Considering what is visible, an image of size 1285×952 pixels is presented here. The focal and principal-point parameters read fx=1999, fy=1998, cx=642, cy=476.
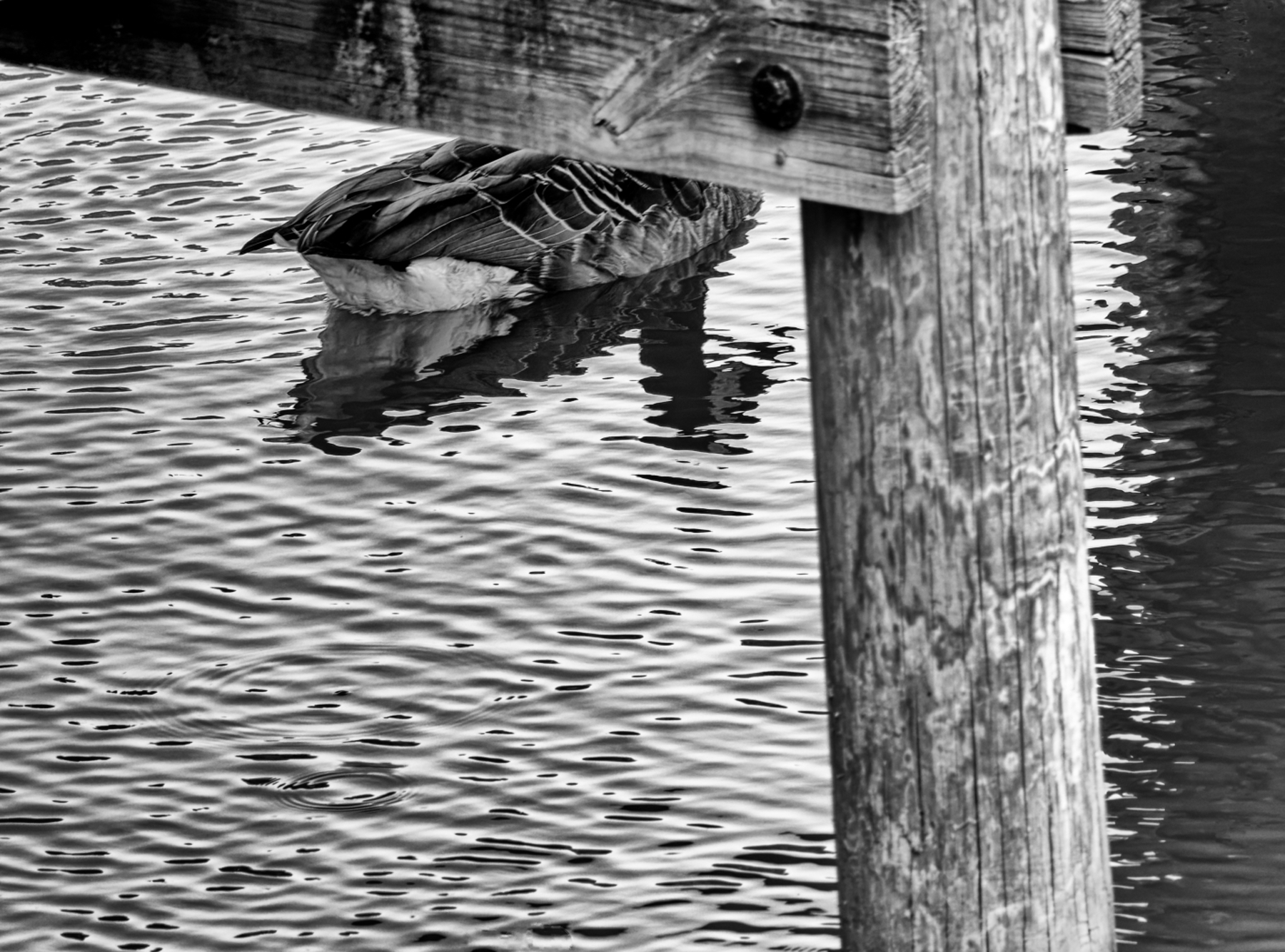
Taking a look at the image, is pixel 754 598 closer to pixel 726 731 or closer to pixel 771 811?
pixel 726 731

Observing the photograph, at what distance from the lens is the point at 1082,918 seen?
370 cm

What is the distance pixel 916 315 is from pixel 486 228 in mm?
7674

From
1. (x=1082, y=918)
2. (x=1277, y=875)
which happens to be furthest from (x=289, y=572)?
(x=1082, y=918)

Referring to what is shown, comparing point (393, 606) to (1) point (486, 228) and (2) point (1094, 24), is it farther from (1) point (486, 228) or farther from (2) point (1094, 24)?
(2) point (1094, 24)

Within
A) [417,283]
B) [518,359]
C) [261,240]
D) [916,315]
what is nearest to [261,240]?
[261,240]

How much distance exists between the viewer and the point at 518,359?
10281 mm

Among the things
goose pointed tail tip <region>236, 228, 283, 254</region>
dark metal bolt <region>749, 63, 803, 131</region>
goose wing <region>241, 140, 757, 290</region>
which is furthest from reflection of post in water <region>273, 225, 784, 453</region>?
dark metal bolt <region>749, 63, 803, 131</region>

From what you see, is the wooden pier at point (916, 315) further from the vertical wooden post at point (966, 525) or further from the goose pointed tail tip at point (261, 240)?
the goose pointed tail tip at point (261, 240)

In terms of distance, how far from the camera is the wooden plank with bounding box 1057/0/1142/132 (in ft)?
11.1

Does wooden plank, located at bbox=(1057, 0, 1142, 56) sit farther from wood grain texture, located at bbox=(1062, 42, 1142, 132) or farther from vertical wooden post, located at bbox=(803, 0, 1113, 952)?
vertical wooden post, located at bbox=(803, 0, 1113, 952)

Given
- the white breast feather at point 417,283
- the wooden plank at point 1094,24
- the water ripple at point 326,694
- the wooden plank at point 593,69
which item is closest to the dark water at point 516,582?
the water ripple at point 326,694

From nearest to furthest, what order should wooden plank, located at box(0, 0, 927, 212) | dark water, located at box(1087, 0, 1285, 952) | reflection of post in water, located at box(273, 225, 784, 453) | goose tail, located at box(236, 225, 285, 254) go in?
wooden plank, located at box(0, 0, 927, 212), dark water, located at box(1087, 0, 1285, 952), reflection of post in water, located at box(273, 225, 784, 453), goose tail, located at box(236, 225, 285, 254)

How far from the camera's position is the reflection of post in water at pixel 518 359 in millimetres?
9523

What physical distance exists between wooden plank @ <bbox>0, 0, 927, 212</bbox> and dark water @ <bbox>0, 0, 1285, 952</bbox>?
2809mm
